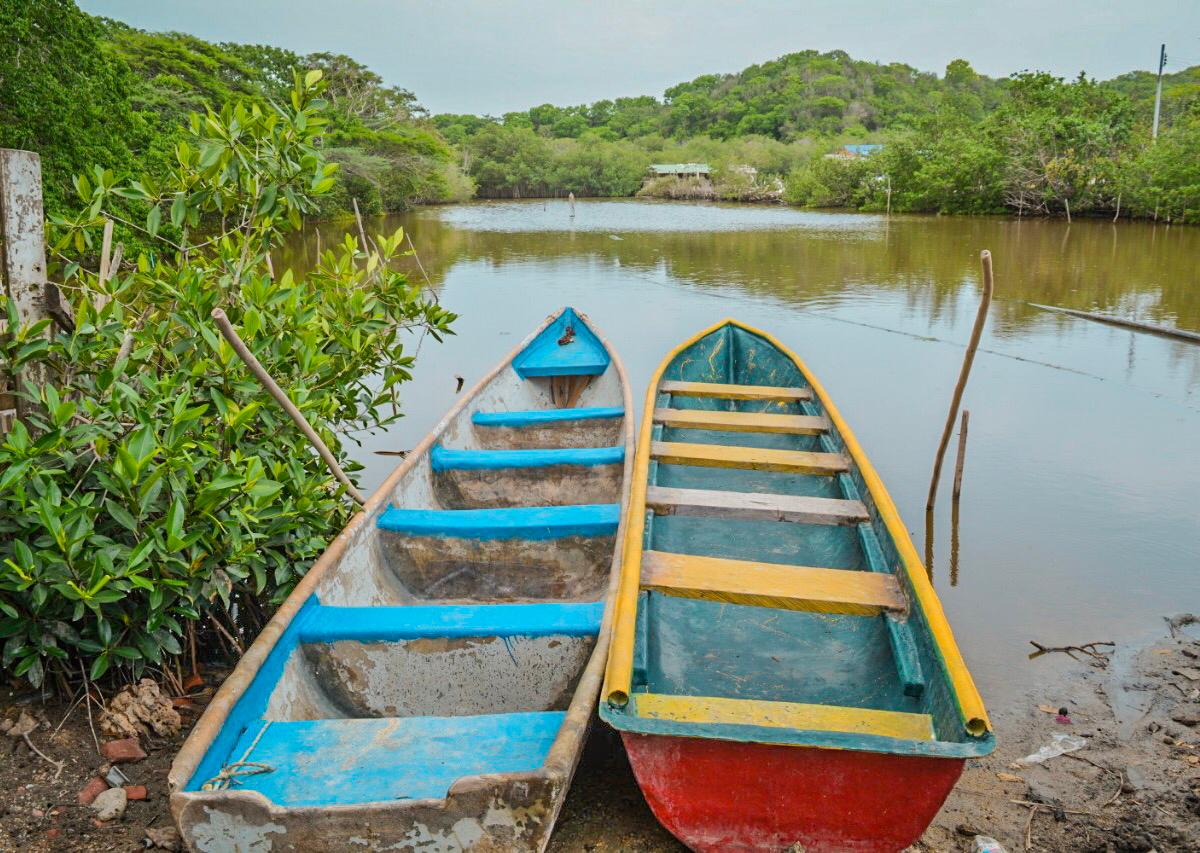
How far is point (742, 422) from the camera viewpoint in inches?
222

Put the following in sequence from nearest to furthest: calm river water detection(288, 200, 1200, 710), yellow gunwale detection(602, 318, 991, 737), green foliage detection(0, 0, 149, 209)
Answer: yellow gunwale detection(602, 318, 991, 737) → calm river water detection(288, 200, 1200, 710) → green foliage detection(0, 0, 149, 209)

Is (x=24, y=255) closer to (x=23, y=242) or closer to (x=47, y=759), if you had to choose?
(x=23, y=242)

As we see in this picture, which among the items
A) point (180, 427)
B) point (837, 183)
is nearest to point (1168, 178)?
point (837, 183)

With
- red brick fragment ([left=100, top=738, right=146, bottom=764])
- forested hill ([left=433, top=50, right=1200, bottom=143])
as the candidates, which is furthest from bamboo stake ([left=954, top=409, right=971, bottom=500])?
forested hill ([left=433, top=50, right=1200, bottom=143])

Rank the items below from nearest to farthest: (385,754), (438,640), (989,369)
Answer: (385,754) < (438,640) < (989,369)

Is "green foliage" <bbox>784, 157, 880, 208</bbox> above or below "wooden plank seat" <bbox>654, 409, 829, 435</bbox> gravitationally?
above

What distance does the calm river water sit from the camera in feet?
16.7

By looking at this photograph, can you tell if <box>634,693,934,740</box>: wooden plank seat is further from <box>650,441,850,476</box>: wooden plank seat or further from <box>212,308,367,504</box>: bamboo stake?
<box>650,441,850,476</box>: wooden plank seat

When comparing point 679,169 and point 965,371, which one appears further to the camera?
point 679,169

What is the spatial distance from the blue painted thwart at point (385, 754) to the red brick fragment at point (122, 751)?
641 mm

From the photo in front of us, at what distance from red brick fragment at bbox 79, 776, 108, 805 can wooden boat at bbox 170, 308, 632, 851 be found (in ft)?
Result: 2.06

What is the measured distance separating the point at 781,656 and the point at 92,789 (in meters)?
2.54

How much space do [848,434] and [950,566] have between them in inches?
50.5

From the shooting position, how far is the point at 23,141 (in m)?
12.9
